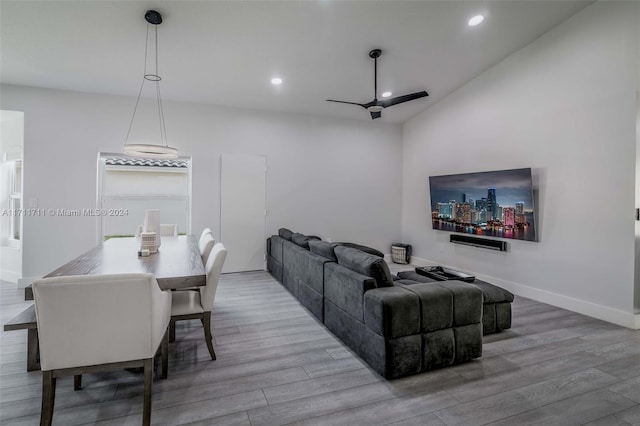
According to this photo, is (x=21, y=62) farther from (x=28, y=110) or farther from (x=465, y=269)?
(x=465, y=269)

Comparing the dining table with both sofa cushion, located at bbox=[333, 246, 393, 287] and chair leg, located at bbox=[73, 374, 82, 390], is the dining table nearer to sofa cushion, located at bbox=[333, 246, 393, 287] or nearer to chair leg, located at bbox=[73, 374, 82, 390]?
chair leg, located at bbox=[73, 374, 82, 390]

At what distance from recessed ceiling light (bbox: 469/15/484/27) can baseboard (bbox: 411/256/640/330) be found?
3437mm

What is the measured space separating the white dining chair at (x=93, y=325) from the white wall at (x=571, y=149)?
14.5ft

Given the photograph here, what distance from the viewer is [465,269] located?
5.21 m

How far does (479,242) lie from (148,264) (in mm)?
4543

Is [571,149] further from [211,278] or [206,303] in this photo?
[206,303]

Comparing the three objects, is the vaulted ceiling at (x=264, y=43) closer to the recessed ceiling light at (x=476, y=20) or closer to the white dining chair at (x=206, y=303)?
the recessed ceiling light at (x=476, y=20)

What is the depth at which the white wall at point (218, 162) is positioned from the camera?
182 inches

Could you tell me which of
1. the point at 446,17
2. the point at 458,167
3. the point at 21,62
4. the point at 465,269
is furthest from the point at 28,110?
the point at 465,269

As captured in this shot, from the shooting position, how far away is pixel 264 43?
12.0ft

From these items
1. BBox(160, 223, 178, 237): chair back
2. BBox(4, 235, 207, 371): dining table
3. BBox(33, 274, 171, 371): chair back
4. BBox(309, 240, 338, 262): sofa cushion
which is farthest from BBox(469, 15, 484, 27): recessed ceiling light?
BBox(160, 223, 178, 237): chair back

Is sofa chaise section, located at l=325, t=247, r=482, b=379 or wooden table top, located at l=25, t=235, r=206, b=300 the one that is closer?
wooden table top, located at l=25, t=235, r=206, b=300

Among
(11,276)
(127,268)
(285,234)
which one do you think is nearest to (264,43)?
(285,234)

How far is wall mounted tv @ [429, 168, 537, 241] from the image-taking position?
4.09 metres
